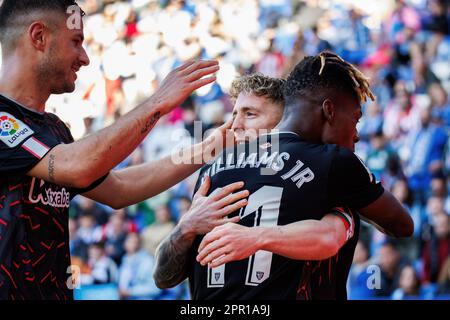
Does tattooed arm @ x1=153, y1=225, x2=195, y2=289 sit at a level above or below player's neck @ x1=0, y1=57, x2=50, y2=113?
below

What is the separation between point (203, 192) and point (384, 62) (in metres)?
7.98

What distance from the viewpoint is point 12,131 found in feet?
11.5

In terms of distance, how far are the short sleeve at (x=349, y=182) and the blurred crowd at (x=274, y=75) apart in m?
4.52

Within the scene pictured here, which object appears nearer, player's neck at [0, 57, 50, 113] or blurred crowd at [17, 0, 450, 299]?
player's neck at [0, 57, 50, 113]

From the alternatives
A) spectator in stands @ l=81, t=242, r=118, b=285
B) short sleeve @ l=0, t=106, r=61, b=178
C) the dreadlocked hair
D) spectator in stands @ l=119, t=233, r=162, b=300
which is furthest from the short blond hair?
spectator in stands @ l=81, t=242, r=118, b=285

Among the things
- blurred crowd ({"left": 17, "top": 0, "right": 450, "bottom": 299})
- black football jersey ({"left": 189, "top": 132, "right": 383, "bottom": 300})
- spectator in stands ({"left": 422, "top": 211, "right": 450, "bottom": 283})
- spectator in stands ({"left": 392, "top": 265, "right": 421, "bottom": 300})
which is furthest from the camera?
blurred crowd ({"left": 17, "top": 0, "right": 450, "bottom": 299})

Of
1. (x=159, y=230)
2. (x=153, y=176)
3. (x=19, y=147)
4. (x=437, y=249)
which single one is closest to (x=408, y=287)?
(x=437, y=249)

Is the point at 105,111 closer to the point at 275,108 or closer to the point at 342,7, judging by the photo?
the point at 342,7

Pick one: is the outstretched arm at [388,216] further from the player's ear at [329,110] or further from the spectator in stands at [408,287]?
the spectator in stands at [408,287]

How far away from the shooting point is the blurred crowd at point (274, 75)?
30.7 feet

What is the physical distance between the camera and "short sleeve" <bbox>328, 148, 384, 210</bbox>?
357 centimetres

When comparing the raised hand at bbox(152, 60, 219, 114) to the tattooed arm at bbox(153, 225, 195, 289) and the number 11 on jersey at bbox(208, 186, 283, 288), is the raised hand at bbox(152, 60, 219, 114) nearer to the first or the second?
the number 11 on jersey at bbox(208, 186, 283, 288)

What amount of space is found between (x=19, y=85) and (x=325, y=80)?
1.54 metres

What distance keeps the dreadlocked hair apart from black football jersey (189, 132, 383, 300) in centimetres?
30
